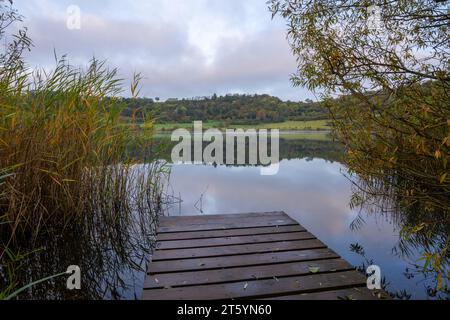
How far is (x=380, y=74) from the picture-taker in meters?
2.15

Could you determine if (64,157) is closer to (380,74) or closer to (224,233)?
(224,233)

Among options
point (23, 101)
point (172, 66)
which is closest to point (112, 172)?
point (23, 101)

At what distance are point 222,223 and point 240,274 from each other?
1168 millimetres

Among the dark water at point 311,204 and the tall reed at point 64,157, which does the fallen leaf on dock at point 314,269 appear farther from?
the tall reed at point 64,157

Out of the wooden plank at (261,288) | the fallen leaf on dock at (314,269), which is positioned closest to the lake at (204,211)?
the wooden plank at (261,288)

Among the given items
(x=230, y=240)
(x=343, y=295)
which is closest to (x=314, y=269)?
(x=343, y=295)

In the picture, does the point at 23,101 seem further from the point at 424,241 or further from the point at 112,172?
the point at 424,241

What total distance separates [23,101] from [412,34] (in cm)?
356

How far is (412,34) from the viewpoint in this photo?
255cm

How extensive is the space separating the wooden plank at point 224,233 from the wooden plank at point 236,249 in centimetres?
28

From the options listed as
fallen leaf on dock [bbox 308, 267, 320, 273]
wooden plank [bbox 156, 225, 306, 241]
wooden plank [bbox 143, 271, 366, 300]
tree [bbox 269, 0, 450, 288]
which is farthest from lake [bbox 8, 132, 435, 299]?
fallen leaf on dock [bbox 308, 267, 320, 273]

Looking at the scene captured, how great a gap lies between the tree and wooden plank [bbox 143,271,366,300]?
2.00 ft

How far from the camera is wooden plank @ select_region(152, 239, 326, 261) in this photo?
212 centimetres

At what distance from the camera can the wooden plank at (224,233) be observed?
2547mm
